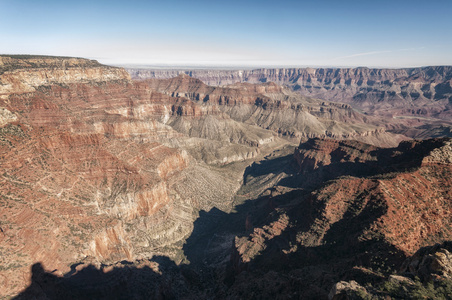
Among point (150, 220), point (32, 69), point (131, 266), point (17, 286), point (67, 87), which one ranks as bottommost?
point (150, 220)

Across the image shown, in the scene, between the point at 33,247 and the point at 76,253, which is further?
the point at 76,253

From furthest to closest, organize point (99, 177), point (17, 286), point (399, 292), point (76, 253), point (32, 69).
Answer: point (32, 69)
point (99, 177)
point (76, 253)
point (17, 286)
point (399, 292)

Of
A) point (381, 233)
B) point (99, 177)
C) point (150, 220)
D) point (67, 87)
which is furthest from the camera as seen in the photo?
point (67, 87)

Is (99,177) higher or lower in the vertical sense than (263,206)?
higher

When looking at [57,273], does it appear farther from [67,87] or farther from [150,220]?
[67,87]

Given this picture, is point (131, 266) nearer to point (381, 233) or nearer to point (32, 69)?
point (381, 233)

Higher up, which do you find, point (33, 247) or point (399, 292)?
point (399, 292)

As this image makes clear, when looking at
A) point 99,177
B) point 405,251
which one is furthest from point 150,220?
point 405,251

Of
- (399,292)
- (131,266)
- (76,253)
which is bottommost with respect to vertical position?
(131,266)

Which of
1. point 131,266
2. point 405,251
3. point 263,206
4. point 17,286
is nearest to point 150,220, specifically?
Result: point 131,266
